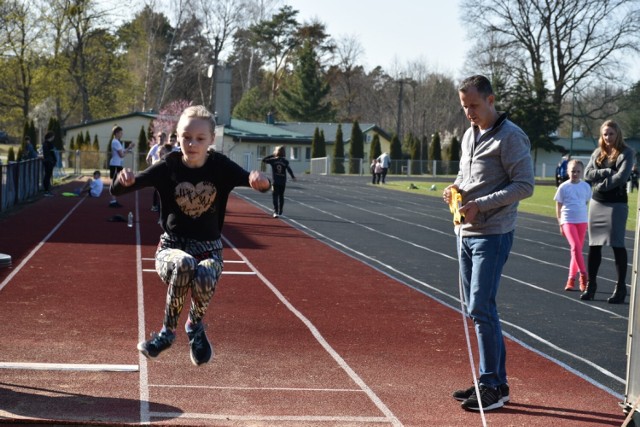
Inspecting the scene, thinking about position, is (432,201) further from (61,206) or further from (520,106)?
(520,106)

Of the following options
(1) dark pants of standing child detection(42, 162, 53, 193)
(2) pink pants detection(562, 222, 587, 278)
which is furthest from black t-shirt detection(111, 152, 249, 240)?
(1) dark pants of standing child detection(42, 162, 53, 193)

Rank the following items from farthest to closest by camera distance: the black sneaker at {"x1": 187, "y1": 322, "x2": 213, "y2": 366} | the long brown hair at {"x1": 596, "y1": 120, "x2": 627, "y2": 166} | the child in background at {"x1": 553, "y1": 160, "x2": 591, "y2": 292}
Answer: the child in background at {"x1": 553, "y1": 160, "x2": 591, "y2": 292}, the long brown hair at {"x1": 596, "y1": 120, "x2": 627, "y2": 166}, the black sneaker at {"x1": 187, "y1": 322, "x2": 213, "y2": 366}

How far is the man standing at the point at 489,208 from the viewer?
644 cm

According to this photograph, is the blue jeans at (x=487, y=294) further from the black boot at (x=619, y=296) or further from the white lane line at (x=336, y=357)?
the black boot at (x=619, y=296)

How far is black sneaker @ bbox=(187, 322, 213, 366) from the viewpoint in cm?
618

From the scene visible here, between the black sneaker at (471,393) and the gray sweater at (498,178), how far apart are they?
105 centimetres

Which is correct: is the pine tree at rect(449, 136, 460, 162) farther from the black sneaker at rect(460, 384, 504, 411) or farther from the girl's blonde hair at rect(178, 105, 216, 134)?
the girl's blonde hair at rect(178, 105, 216, 134)

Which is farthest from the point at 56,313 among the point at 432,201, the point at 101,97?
the point at 101,97

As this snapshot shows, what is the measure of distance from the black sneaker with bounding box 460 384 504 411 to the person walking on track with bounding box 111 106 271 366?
5.92 ft

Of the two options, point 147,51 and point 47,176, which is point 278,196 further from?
point 147,51

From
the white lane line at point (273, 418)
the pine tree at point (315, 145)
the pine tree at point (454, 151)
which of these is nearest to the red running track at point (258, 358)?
the white lane line at point (273, 418)

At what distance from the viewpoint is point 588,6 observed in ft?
213

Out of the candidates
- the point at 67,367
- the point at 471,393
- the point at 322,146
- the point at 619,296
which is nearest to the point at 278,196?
the point at 619,296

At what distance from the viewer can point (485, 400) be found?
646cm
